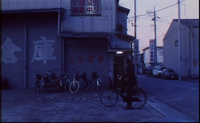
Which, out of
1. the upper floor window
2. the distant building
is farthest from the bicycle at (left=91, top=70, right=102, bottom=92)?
the distant building

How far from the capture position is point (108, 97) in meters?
9.98

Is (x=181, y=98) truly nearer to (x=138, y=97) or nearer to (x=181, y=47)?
(x=138, y=97)

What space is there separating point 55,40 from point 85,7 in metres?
3.06

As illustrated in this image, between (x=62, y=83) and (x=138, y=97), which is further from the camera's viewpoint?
(x=62, y=83)

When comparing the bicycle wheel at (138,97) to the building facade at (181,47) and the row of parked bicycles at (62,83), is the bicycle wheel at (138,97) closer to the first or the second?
the row of parked bicycles at (62,83)

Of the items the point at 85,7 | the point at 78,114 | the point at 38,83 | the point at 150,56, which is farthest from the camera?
the point at 150,56

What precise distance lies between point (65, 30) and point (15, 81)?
16.4ft

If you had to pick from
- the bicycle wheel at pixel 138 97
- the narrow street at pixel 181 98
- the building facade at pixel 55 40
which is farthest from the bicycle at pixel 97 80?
the bicycle wheel at pixel 138 97

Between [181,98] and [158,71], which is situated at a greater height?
[158,71]

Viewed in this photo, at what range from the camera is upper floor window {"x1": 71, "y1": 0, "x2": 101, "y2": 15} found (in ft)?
53.8

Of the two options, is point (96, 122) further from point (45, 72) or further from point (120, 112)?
point (45, 72)

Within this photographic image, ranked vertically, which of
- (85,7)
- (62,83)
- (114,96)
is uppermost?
(85,7)

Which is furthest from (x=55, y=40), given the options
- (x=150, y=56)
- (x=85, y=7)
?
(x=150, y=56)

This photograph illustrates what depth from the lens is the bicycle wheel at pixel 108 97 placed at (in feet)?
32.3
